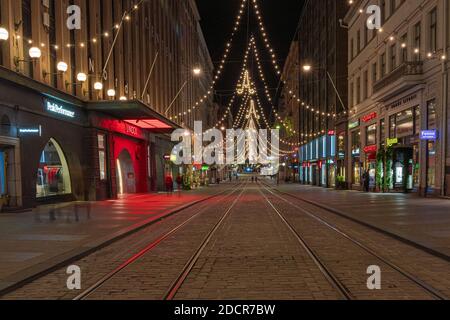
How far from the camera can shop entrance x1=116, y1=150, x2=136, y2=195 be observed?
116 ft

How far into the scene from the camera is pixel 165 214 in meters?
18.3

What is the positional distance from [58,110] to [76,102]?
1.93m

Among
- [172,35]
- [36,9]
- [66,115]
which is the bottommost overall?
[66,115]

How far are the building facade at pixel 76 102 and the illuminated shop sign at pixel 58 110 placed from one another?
5cm

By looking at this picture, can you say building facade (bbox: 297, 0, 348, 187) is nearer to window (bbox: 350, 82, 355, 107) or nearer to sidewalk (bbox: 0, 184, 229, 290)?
window (bbox: 350, 82, 355, 107)

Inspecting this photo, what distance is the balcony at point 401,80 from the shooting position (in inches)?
1006

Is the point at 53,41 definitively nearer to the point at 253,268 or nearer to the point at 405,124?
the point at 253,268

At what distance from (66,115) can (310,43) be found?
4813cm

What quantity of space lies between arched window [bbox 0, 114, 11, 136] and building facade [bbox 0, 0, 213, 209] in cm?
6

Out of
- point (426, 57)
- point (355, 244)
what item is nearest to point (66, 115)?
point (355, 244)

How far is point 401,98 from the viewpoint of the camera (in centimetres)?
2912

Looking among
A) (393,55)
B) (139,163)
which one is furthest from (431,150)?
(139,163)

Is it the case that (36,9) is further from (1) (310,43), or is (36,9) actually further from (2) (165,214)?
(1) (310,43)
